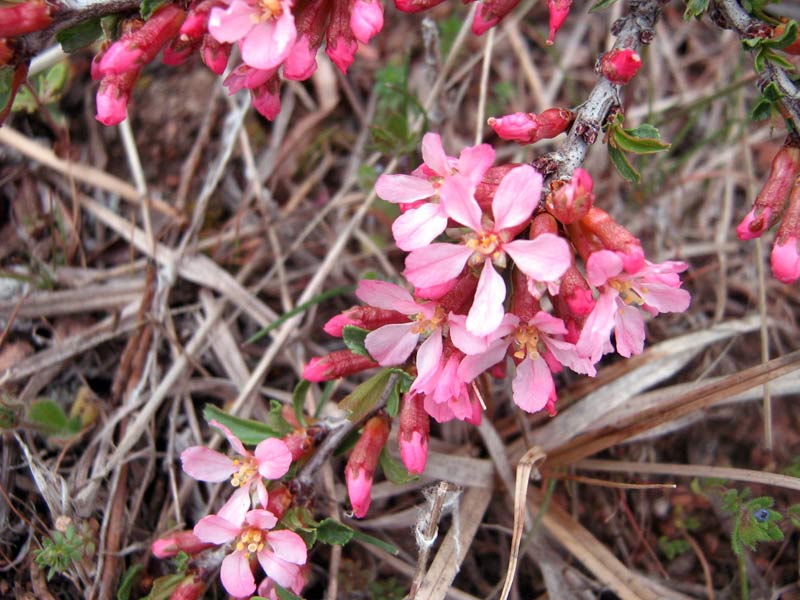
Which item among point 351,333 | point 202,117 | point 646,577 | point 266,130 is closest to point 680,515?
point 646,577

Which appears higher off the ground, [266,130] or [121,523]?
[266,130]

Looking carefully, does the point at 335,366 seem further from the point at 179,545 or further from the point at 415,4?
the point at 415,4

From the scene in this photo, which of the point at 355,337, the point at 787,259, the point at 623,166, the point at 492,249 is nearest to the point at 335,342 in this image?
the point at 355,337

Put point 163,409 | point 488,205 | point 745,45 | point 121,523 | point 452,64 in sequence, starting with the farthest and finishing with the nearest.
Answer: point 452,64, point 163,409, point 121,523, point 745,45, point 488,205

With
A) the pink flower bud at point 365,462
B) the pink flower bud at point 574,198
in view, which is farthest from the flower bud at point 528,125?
the pink flower bud at point 365,462

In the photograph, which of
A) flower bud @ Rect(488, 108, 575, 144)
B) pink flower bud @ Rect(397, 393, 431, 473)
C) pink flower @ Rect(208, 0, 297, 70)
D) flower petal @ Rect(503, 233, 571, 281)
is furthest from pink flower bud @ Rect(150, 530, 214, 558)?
flower bud @ Rect(488, 108, 575, 144)

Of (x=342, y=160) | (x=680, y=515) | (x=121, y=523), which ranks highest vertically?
(x=342, y=160)

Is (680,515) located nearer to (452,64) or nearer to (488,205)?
(488,205)

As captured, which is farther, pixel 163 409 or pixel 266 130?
pixel 266 130

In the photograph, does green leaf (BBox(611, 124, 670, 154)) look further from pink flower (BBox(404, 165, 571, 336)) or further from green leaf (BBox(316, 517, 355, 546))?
green leaf (BBox(316, 517, 355, 546))
